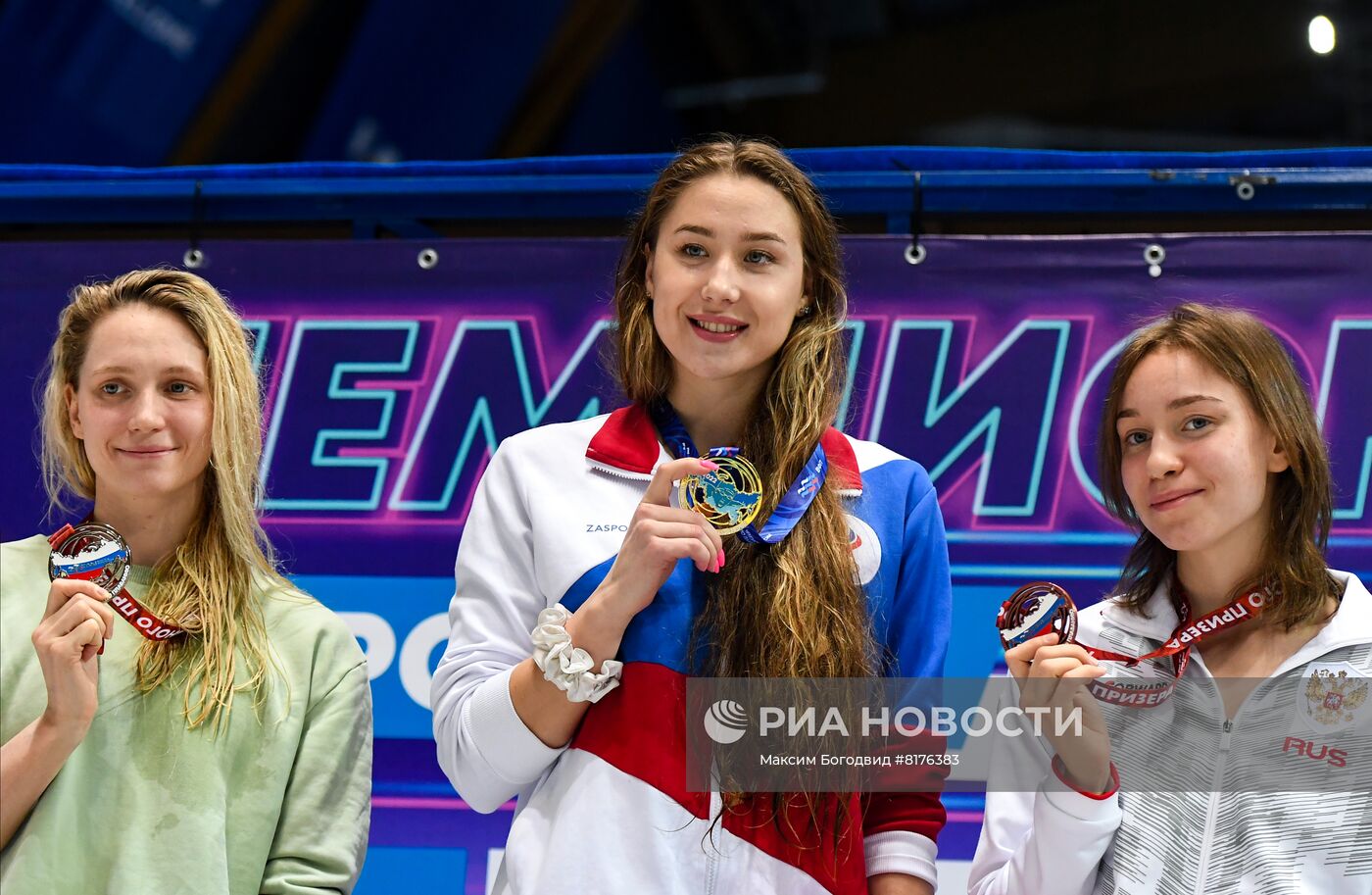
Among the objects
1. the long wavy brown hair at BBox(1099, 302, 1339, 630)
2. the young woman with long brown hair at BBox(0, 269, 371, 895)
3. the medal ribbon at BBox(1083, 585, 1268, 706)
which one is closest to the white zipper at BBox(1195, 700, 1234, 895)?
the medal ribbon at BBox(1083, 585, 1268, 706)

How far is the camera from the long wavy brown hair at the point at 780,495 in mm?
2203

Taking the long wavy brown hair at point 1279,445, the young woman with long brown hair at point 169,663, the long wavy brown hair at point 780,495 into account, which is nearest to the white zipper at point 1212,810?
the long wavy brown hair at point 1279,445

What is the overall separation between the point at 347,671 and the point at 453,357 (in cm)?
111

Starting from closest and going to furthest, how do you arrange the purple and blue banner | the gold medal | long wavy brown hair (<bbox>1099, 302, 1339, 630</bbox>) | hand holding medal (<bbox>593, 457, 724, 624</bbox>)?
hand holding medal (<bbox>593, 457, 724, 624</bbox>)
the gold medal
long wavy brown hair (<bbox>1099, 302, 1339, 630</bbox>)
the purple and blue banner

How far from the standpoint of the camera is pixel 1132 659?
2377mm

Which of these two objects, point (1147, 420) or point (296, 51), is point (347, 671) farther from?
point (296, 51)

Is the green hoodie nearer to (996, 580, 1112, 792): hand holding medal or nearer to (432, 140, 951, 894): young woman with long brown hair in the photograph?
(432, 140, 951, 894): young woman with long brown hair

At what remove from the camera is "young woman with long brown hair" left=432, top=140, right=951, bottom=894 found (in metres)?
2.14

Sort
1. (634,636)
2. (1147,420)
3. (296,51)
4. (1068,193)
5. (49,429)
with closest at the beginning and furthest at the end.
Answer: (634,636)
(1147,420)
(49,429)
(1068,193)
(296,51)

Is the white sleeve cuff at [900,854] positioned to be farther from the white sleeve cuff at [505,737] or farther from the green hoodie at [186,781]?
the green hoodie at [186,781]

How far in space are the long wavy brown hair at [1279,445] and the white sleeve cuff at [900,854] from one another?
591 mm

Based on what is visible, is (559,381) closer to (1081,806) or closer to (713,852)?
(713,852)

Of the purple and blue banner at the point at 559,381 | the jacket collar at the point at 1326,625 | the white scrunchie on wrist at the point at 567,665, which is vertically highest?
the purple and blue banner at the point at 559,381

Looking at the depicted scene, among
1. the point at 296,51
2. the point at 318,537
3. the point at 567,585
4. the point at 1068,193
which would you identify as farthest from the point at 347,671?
the point at 296,51
